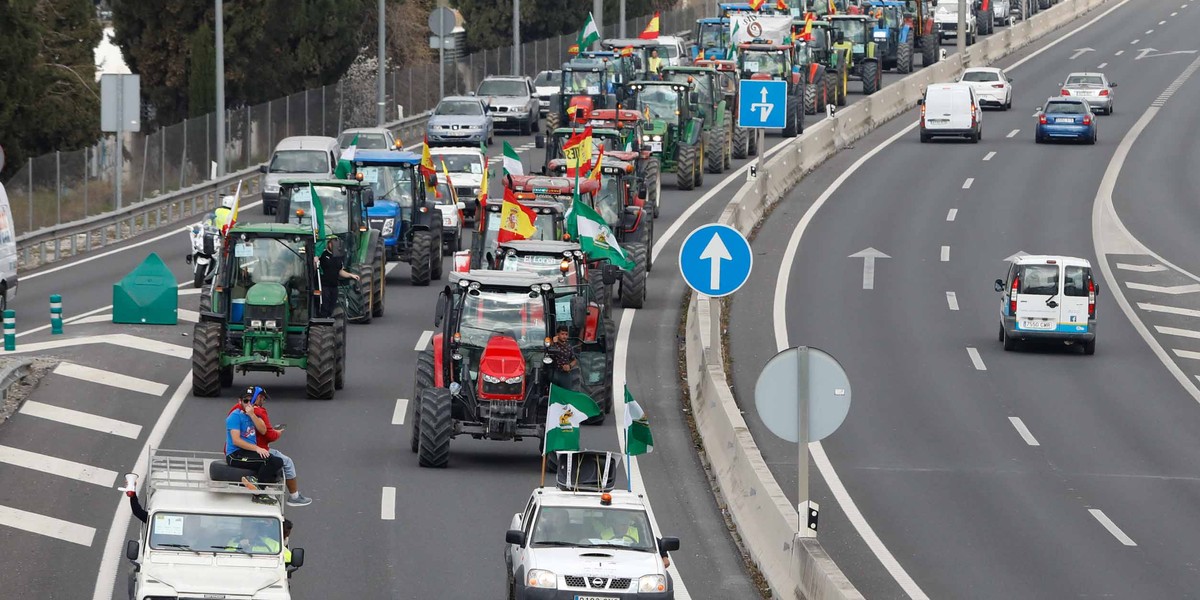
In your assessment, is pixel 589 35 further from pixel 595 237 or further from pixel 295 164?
pixel 595 237

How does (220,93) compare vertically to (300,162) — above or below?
above

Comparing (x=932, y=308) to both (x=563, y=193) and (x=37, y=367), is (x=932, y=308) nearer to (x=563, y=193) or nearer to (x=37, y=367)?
(x=563, y=193)

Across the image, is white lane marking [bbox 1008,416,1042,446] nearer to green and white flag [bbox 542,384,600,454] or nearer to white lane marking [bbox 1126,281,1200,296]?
green and white flag [bbox 542,384,600,454]

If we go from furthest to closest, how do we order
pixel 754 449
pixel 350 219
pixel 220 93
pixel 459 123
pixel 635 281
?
pixel 459 123
pixel 220 93
pixel 635 281
pixel 350 219
pixel 754 449

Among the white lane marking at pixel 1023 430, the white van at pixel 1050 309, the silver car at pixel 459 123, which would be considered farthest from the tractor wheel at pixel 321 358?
the silver car at pixel 459 123

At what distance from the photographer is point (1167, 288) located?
4256 centimetres

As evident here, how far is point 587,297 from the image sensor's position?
27734 mm

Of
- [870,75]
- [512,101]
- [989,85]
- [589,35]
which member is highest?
[589,35]

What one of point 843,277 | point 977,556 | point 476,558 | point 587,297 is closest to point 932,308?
point 843,277

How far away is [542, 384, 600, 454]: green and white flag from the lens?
21016 millimetres

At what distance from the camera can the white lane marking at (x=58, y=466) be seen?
24.0m

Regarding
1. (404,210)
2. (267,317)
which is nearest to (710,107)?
(404,210)

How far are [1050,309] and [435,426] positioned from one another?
1506cm

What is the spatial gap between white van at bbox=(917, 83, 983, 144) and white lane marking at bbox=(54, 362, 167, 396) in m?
35.2
